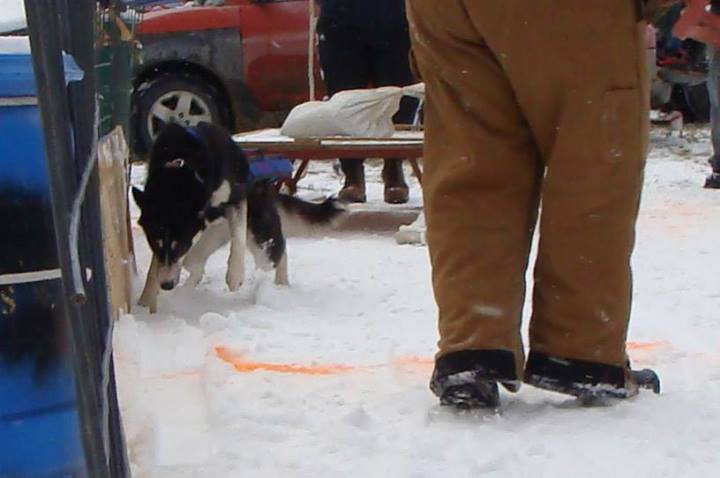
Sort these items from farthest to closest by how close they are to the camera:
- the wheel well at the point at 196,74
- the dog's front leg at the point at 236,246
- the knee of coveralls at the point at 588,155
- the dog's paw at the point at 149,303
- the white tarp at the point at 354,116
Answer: the wheel well at the point at 196,74, the white tarp at the point at 354,116, the dog's front leg at the point at 236,246, the dog's paw at the point at 149,303, the knee of coveralls at the point at 588,155

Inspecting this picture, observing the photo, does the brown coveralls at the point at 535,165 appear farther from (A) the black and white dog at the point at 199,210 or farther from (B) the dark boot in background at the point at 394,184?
(B) the dark boot in background at the point at 394,184

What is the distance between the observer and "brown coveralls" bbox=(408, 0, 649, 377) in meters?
2.41

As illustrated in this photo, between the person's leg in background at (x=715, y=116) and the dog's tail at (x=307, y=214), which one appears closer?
the dog's tail at (x=307, y=214)

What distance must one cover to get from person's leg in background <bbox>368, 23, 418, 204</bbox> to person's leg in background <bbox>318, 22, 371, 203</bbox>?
8cm

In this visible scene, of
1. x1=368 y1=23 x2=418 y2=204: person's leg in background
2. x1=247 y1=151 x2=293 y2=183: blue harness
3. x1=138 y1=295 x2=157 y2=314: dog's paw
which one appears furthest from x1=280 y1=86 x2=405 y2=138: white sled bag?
x1=138 y1=295 x2=157 y2=314: dog's paw

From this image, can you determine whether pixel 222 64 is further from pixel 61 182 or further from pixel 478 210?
pixel 61 182

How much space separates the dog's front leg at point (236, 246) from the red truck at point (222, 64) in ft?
18.1

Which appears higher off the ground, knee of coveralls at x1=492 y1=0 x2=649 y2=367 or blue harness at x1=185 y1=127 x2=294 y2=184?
knee of coveralls at x1=492 y1=0 x2=649 y2=367

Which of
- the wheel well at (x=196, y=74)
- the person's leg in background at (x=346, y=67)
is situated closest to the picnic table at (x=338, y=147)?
the person's leg in background at (x=346, y=67)

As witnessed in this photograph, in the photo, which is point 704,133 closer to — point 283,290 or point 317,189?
point 317,189

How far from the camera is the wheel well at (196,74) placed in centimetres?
1044

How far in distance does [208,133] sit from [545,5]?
2.36 m

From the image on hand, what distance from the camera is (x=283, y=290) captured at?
15.3ft

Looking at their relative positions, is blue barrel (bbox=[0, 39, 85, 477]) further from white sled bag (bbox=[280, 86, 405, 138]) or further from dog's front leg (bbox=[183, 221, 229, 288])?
white sled bag (bbox=[280, 86, 405, 138])
